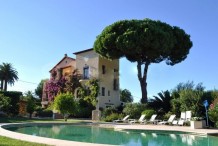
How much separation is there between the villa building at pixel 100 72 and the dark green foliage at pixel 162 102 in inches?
363

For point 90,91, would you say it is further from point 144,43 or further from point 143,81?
point 144,43

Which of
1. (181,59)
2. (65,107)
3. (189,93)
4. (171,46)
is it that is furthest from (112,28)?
(189,93)

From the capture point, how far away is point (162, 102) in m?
30.5

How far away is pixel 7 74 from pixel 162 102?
111 ft

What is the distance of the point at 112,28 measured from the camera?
3425 centimetres

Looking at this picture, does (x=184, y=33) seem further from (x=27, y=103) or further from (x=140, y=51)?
(x=27, y=103)

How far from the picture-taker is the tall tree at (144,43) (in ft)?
105

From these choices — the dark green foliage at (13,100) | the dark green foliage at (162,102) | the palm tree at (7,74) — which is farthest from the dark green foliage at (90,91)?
the palm tree at (7,74)

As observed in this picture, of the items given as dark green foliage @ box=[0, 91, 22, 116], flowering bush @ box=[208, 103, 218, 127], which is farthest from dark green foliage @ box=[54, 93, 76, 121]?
flowering bush @ box=[208, 103, 218, 127]

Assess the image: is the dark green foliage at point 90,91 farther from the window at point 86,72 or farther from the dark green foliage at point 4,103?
the dark green foliage at point 4,103

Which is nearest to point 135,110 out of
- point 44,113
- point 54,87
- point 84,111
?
point 84,111

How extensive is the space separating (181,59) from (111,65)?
34.0 feet

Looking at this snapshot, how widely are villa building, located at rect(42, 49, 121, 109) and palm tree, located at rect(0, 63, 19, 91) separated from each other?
13.9 meters

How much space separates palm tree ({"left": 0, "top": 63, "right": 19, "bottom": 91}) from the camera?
5428 cm
